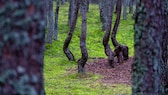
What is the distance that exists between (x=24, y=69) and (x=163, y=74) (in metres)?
6.11

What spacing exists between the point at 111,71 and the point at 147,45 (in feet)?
46.6

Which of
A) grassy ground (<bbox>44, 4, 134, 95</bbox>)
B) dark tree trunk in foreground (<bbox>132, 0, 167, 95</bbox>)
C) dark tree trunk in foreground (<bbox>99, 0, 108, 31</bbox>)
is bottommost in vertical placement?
grassy ground (<bbox>44, 4, 134, 95</bbox>)

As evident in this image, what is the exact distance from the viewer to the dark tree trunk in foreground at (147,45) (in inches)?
249

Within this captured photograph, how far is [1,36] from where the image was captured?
3330 millimetres

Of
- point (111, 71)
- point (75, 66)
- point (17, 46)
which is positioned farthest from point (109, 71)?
point (17, 46)

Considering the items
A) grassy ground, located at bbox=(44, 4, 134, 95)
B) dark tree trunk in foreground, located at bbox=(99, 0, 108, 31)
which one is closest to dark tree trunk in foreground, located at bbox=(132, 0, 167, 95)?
grassy ground, located at bbox=(44, 4, 134, 95)

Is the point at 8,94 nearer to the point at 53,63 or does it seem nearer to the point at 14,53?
the point at 14,53

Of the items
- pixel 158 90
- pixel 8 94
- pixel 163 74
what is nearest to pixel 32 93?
pixel 8 94

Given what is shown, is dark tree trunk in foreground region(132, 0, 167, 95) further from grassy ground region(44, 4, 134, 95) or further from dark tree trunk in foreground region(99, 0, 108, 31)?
dark tree trunk in foreground region(99, 0, 108, 31)

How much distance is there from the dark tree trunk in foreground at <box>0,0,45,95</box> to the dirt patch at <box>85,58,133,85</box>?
14169mm

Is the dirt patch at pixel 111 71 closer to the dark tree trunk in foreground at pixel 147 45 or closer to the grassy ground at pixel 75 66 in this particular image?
the grassy ground at pixel 75 66

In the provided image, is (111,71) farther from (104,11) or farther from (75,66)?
(104,11)

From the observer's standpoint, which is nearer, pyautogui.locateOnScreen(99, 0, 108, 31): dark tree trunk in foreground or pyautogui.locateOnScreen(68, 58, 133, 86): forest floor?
pyautogui.locateOnScreen(68, 58, 133, 86): forest floor

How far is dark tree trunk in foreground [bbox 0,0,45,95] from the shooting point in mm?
3285
